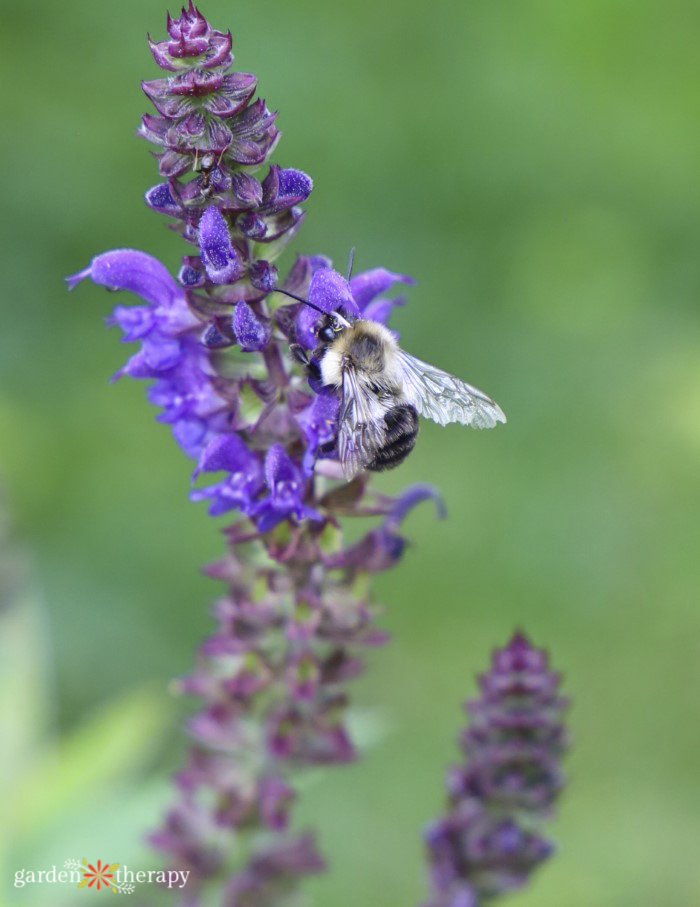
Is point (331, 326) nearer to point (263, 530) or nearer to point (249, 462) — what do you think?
point (249, 462)

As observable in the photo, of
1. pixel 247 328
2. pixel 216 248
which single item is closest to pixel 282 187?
pixel 216 248

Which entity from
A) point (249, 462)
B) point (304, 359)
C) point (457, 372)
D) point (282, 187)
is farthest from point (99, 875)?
point (457, 372)

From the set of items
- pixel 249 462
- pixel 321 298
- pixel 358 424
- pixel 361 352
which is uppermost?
pixel 361 352

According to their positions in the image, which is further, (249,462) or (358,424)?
(358,424)

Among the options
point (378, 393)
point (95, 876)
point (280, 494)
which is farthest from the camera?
point (95, 876)

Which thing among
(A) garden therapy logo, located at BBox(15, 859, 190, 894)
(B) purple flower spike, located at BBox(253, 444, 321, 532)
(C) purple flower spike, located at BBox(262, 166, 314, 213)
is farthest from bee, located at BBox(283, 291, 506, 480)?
(A) garden therapy logo, located at BBox(15, 859, 190, 894)

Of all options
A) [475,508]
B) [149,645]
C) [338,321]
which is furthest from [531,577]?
[338,321]

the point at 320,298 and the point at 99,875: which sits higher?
the point at 320,298

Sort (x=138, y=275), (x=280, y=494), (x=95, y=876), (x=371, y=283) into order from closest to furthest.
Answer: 1. (x=280, y=494)
2. (x=138, y=275)
3. (x=371, y=283)
4. (x=95, y=876)

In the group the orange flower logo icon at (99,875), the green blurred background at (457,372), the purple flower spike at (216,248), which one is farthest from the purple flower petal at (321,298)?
the green blurred background at (457,372)
